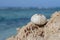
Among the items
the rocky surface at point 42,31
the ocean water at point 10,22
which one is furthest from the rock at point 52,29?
the ocean water at point 10,22

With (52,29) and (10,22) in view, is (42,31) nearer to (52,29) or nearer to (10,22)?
(52,29)

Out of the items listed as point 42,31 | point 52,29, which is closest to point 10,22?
point 42,31

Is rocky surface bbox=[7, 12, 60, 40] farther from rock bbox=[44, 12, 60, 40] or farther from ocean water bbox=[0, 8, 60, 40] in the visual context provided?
ocean water bbox=[0, 8, 60, 40]

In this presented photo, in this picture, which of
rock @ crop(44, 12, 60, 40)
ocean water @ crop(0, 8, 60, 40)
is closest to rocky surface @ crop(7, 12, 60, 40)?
rock @ crop(44, 12, 60, 40)

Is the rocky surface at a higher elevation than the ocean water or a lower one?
higher

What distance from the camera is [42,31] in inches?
192

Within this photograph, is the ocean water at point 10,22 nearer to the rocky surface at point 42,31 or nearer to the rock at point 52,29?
the rocky surface at point 42,31

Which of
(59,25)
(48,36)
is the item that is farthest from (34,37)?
(59,25)

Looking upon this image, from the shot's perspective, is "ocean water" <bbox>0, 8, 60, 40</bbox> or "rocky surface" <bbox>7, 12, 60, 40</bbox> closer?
"rocky surface" <bbox>7, 12, 60, 40</bbox>

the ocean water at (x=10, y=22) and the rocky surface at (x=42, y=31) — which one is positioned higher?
the rocky surface at (x=42, y=31)

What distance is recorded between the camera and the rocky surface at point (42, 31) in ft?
14.1

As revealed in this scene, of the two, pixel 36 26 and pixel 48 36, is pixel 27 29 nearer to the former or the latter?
pixel 36 26

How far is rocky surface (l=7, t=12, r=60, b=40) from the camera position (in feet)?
14.1

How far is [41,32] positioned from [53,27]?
35cm
